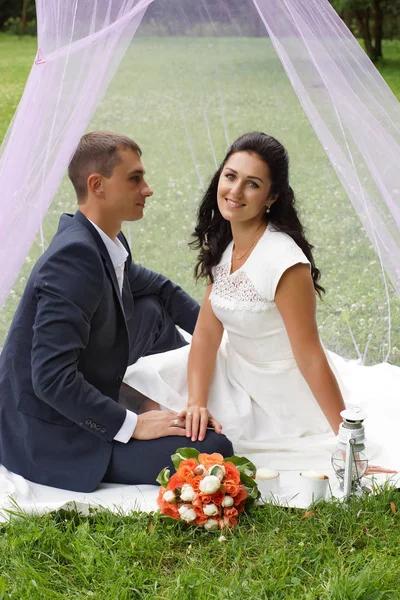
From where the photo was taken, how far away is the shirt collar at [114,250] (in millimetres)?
3705

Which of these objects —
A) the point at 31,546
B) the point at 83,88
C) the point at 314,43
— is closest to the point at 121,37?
the point at 83,88

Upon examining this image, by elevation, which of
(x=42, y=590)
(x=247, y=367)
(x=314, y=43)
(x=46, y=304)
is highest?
(x=314, y=43)

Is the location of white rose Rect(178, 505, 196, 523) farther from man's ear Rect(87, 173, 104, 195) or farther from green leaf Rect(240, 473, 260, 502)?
man's ear Rect(87, 173, 104, 195)

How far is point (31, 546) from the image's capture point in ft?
10.3

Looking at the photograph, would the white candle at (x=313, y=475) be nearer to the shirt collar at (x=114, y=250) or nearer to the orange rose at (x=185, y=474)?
the orange rose at (x=185, y=474)

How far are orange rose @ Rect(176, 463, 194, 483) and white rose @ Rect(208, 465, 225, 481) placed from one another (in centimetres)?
7

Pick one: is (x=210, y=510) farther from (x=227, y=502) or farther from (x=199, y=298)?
(x=199, y=298)

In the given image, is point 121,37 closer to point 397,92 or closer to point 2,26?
point 397,92

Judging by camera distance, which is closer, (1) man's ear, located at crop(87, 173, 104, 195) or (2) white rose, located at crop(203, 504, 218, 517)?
Result: (2) white rose, located at crop(203, 504, 218, 517)

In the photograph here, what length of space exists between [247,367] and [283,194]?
32.0 inches

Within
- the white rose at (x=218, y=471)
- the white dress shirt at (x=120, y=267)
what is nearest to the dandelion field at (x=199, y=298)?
the white rose at (x=218, y=471)

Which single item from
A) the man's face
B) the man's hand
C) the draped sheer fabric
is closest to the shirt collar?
the man's face

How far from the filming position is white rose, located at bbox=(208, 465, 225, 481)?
3.25m

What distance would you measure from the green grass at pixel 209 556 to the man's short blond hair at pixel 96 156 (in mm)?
1431
